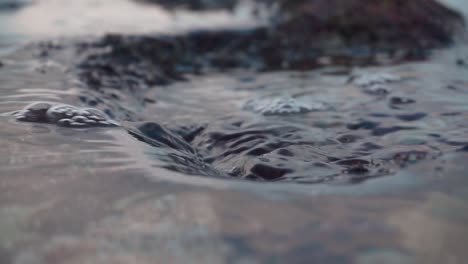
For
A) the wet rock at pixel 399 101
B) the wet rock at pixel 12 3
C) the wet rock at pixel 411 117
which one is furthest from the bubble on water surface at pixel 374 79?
the wet rock at pixel 12 3

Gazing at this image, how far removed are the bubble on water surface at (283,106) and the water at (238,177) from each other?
1 cm

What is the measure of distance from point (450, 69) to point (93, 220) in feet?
9.72

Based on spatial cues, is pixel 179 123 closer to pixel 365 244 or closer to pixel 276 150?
pixel 276 150

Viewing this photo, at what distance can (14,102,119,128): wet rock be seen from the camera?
1.85 m

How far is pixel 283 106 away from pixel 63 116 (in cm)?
114

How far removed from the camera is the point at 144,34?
4215mm

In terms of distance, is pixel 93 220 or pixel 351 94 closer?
pixel 93 220

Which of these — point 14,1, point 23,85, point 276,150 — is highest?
point 14,1

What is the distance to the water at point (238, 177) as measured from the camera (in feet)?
3.33

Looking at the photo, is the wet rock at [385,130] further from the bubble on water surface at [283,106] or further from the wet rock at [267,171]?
the wet rock at [267,171]

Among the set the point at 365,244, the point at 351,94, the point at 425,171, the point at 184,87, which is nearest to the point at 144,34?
the point at 184,87

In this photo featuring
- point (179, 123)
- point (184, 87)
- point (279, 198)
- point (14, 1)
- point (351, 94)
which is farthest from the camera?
point (14, 1)

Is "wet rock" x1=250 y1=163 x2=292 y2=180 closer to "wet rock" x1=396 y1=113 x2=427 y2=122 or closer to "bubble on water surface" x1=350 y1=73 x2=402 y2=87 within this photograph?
"wet rock" x1=396 y1=113 x2=427 y2=122

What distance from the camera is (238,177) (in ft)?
5.33
